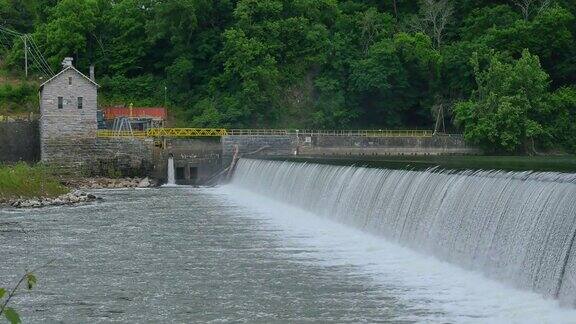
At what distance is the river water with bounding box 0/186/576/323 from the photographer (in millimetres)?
17938

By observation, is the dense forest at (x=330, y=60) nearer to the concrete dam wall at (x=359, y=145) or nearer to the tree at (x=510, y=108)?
the tree at (x=510, y=108)

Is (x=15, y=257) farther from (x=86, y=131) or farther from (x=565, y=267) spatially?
(x=86, y=131)

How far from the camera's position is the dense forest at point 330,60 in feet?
204

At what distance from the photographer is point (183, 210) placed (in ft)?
130

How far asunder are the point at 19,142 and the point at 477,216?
131 ft

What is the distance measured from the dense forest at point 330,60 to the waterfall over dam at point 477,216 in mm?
30299

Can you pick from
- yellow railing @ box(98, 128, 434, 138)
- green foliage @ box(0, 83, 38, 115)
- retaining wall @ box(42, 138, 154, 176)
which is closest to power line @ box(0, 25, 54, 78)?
green foliage @ box(0, 83, 38, 115)

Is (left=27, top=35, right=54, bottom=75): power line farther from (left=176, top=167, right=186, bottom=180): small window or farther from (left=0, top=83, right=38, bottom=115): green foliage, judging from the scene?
(left=176, top=167, right=186, bottom=180): small window

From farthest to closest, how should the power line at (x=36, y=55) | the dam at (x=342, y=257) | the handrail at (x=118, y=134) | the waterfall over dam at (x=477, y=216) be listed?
the power line at (x=36, y=55)
the handrail at (x=118, y=134)
the waterfall over dam at (x=477, y=216)
the dam at (x=342, y=257)

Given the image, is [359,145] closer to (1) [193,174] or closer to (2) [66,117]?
(1) [193,174]

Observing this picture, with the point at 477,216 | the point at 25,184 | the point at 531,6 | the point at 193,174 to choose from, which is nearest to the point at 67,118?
the point at 193,174

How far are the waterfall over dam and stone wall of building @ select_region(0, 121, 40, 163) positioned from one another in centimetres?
2664

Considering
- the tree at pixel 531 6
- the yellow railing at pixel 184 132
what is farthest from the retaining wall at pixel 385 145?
the tree at pixel 531 6

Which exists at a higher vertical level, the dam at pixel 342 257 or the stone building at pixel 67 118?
the stone building at pixel 67 118
